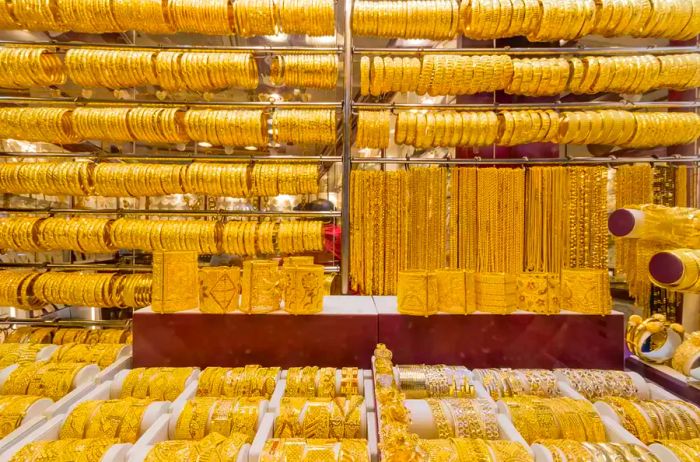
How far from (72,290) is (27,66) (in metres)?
1.43

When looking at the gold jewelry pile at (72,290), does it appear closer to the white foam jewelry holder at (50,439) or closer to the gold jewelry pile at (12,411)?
the gold jewelry pile at (12,411)

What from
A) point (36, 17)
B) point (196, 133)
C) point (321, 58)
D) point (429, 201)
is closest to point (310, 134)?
point (321, 58)

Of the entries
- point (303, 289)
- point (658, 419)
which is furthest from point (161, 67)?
point (658, 419)

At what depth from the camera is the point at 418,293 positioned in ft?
4.72

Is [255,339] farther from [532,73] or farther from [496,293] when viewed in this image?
[532,73]

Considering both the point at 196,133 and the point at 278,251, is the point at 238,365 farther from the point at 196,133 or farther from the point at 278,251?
the point at 196,133

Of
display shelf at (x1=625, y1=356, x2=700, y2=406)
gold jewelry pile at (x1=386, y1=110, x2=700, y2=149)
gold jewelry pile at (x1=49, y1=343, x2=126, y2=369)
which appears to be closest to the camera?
display shelf at (x1=625, y1=356, x2=700, y2=406)

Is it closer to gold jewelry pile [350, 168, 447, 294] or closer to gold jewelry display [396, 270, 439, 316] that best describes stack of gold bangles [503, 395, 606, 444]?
gold jewelry display [396, 270, 439, 316]

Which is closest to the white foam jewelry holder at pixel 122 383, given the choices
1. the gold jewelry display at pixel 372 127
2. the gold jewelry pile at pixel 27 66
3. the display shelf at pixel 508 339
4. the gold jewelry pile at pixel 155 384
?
the gold jewelry pile at pixel 155 384

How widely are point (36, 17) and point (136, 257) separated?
166 cm

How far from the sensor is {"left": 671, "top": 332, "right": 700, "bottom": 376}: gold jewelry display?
1.36 m

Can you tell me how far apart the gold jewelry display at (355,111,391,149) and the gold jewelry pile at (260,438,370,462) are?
1739mm

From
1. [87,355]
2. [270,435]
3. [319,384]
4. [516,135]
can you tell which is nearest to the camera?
[270,435]

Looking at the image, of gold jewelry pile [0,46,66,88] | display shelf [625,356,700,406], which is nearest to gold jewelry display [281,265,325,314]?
display shelf [625,356,700,406]
